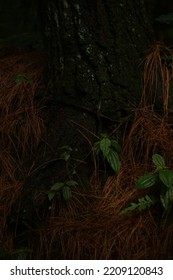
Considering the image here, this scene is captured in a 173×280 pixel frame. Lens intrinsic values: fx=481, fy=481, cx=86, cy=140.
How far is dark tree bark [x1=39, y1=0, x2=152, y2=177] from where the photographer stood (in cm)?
247

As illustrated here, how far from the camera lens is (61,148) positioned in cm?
245

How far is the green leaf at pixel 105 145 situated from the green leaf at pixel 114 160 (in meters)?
0.03

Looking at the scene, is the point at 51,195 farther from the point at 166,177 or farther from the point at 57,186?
the point at 166,177

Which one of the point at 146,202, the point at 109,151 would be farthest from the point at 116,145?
the point at 146,202

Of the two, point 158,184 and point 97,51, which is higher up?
point 97,51

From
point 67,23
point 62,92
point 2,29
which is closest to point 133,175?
point 62,92

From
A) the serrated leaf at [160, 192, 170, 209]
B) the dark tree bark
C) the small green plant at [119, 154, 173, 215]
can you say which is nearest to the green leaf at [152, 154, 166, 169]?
the small green plant at [119, 154, 173, 215]

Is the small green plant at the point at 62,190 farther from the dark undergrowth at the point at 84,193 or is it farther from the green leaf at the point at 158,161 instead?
the green leaf at the point at 158,161

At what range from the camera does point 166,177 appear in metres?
2.17

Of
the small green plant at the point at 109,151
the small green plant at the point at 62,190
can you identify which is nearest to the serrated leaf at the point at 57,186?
the small green plant at the point at 62,190

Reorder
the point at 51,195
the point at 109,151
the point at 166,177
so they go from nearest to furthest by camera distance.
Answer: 1. the point at 166,177
2. the point at 51,195
3. the point at 109,151

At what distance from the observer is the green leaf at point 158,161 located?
2.28 metres

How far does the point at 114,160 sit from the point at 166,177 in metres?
0.33

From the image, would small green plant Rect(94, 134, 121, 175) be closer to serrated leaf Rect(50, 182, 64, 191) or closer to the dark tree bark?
the dark tree bark
